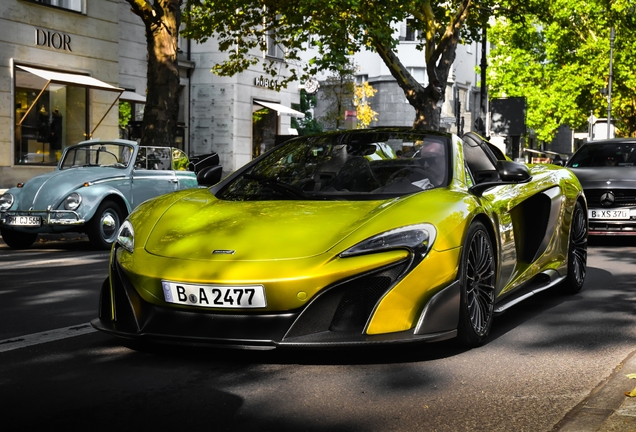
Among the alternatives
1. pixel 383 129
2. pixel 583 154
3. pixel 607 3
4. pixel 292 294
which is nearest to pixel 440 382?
pixel 292 294

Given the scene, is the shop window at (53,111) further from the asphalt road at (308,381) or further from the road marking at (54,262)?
the asphalt road at (308,381)

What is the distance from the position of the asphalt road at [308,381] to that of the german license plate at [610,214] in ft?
21.9

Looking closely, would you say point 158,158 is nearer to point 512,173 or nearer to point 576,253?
point 576,253

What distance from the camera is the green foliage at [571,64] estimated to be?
1882 inches

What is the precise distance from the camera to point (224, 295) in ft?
15.6

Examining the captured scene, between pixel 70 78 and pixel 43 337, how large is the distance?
21.7 metres

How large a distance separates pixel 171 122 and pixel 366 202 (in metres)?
15.4

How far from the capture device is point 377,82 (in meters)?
59.5

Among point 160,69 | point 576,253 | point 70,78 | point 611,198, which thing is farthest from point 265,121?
point 576,253

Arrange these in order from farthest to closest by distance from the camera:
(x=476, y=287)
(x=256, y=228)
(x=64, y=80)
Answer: (x=64, y=80)
(x=476, y=287)
(x=256, y=228)

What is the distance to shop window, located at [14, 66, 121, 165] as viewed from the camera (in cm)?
2616

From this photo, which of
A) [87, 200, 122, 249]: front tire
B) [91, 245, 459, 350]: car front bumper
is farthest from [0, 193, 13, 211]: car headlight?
[91, 245, 459, 350]: car front bumper

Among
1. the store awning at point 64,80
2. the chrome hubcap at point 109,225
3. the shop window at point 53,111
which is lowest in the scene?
the chrome hubcap at point 109,225

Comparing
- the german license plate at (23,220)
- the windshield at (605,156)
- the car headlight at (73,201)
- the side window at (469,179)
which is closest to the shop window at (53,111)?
the german license plate at (23,220)
